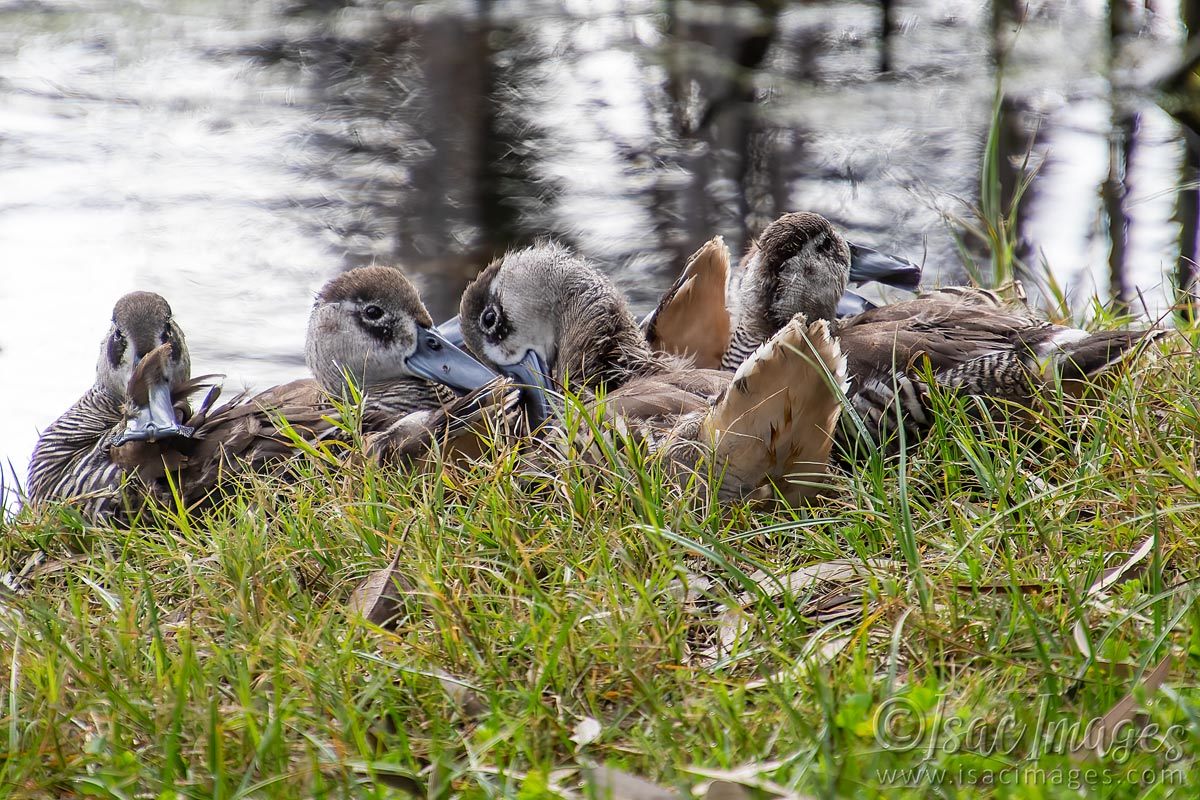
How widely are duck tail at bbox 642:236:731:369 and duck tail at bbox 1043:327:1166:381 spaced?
5.10 ft

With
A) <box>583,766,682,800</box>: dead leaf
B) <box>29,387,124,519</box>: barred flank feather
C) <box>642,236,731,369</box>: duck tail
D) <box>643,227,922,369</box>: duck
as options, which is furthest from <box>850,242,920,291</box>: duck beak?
<box>583,766,682,800</box>: dead leaf

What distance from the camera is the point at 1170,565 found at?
2486 mm

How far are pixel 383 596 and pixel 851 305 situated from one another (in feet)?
9.23

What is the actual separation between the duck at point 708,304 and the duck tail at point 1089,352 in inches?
50.7

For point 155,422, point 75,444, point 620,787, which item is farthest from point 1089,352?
point 75,444

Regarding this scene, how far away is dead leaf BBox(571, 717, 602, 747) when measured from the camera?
214 cm

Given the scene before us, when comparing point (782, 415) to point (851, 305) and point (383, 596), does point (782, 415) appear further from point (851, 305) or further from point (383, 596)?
point (851, 305)

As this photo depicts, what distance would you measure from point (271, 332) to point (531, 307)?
4.26 meters

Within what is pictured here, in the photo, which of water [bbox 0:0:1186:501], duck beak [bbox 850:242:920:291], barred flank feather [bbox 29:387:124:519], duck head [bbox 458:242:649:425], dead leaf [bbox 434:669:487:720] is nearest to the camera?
dead leaf [bbox 434:669:487:720]

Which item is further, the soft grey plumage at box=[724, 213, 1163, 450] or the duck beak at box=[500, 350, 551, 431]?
the duck beak at box=[500, 350, 551, 431]

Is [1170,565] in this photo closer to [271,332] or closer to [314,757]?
[314,757]

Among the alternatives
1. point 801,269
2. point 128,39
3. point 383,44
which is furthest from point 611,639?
point 128,39

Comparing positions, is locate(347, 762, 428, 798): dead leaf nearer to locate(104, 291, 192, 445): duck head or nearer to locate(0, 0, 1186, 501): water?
locate(104, 291, 192, 445): duck head

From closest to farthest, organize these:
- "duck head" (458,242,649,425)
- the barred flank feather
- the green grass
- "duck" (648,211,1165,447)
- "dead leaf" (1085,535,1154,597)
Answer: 1. the green grass
2. "dead leaf" (1085,535,1154,597)
3. "duck" (648,211,1165,447)
4. the barred flank feather
5. "duck head" (458,242,649,425)
